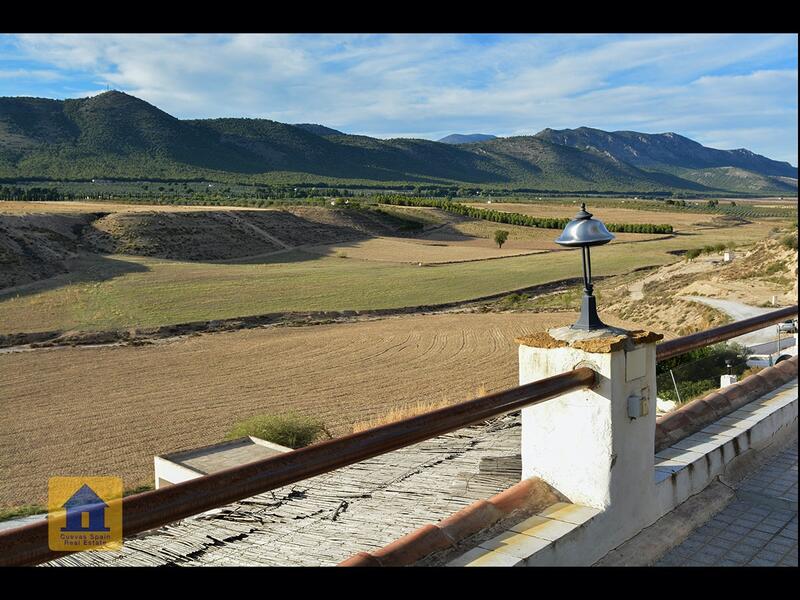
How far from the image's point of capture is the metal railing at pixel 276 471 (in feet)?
6.97

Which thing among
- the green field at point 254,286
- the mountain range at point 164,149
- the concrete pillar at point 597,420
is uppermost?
the mountain range at point 164,149

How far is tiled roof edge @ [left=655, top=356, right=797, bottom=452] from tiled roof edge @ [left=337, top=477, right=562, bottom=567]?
54.3 inches

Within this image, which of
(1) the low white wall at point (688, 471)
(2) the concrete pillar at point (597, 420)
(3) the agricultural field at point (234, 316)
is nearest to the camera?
(1) the low white wall at point (688, 471)

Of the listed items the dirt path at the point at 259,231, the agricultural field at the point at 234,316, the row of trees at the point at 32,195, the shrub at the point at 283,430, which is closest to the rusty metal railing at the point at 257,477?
the shrub at the point at 283,430

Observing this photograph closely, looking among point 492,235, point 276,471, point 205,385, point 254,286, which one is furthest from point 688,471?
point 492,235

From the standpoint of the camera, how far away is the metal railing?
6.97ft

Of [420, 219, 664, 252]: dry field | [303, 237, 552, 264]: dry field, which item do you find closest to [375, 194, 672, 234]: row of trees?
[420, 219, 664, 252]: dry field

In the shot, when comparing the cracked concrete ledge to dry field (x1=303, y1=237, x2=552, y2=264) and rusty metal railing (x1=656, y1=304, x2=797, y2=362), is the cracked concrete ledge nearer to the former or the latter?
rusty metal railing (x1=656, y1=304, x2=797, y2=362)

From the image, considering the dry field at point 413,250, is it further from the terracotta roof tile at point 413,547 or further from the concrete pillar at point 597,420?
the terracotta roof tile at point 413,547

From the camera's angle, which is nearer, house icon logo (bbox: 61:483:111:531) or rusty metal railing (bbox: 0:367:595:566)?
rusty metal railing (bbox: 0:367:595:566)

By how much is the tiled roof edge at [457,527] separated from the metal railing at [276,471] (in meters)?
0.52

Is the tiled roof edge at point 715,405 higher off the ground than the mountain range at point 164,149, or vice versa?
the mountain range at point 164,149
